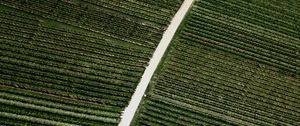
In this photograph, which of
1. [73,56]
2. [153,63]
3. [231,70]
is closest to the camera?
[73,56]

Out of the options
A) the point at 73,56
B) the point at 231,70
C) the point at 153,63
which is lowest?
the point at 73,56

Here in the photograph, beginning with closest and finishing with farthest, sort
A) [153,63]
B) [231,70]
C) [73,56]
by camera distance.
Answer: [73,56], [153,63], [231,70]

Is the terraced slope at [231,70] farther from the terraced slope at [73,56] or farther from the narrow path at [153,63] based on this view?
the terraced slope at [73,56]

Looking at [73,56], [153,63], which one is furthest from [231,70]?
[73,56]

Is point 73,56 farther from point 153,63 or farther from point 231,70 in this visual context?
point 231,70

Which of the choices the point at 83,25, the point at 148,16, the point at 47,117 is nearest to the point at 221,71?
the point at 148,16

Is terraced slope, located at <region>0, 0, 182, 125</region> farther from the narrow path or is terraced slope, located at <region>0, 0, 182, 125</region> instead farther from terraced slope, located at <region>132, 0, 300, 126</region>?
terraced slope, located at <region>132, 0, 300, 126</region>

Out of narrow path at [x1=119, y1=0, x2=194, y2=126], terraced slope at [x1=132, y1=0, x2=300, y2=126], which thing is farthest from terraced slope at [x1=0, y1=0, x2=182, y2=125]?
terraced slope at [x1=132, y1=0, x2=300, y2=126]
